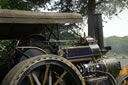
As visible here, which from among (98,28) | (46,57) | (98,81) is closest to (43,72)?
(46,57)

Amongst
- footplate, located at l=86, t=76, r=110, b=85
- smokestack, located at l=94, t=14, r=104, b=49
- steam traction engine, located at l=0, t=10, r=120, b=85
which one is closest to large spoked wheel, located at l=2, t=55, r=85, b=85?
steam traction engine, located at l=0, t=10, r=120, b=85

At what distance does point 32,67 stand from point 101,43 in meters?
3.53

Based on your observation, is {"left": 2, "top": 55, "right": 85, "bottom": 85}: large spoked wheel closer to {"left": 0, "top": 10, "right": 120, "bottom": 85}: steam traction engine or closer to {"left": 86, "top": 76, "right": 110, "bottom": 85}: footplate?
{"left": 0, "top": 10, "right": 120, "bottom": 85}: steam traction engine

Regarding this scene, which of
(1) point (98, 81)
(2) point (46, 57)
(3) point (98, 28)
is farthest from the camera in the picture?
(3) point (98, 28)

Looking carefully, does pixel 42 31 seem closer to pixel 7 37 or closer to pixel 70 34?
pixel 7 37

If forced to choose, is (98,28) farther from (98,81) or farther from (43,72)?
(43,72)

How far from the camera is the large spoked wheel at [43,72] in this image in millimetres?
3275

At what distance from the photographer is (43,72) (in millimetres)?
3820

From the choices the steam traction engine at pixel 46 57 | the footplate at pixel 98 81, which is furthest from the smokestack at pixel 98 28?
the footplate at pixel 98 81

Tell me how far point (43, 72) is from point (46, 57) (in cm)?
36

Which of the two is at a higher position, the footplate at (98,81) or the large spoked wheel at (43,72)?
the large spoked wheel at (43,72)

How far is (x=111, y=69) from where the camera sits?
5.84 meters

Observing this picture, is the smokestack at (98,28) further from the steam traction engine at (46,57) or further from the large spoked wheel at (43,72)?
the large spoked wheel at (43,72)

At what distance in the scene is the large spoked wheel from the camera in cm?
328
